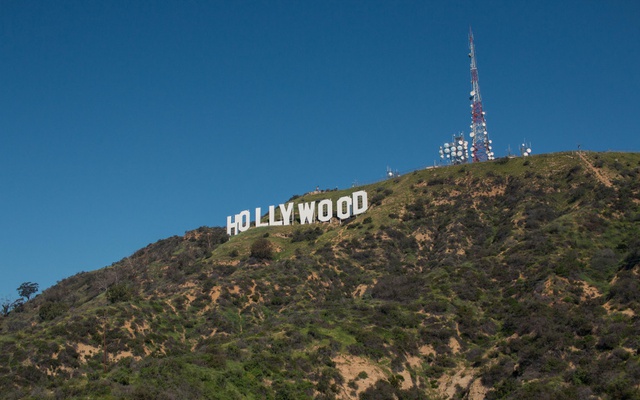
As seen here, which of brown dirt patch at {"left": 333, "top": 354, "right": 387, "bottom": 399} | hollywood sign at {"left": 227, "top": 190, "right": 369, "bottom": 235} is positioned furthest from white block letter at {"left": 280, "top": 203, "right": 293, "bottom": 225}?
brown dirt patch at {"left": 333, "top": 354, "right": 387, "bottom": 399}

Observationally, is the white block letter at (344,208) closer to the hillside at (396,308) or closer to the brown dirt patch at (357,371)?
the hillside at (396,308)

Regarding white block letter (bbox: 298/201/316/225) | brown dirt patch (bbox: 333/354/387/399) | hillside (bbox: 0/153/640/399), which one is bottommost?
brown dirt patch (bbox: 333/354/387/399)

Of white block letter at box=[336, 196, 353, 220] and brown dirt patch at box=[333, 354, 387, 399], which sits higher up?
white block letter at box=[336, 196, 353, 220]

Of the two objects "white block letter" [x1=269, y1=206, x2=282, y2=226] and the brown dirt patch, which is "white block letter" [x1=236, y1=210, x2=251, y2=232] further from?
the brown dirt patch

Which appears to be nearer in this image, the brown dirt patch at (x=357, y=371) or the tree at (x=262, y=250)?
the brown dirt patch at (x=357, y=371)

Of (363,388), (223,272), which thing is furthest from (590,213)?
(223,272)

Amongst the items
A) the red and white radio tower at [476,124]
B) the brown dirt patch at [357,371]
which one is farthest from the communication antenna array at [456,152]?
the brown dirt patch at [357,371]

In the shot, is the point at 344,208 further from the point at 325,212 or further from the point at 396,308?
the point at 396,308
